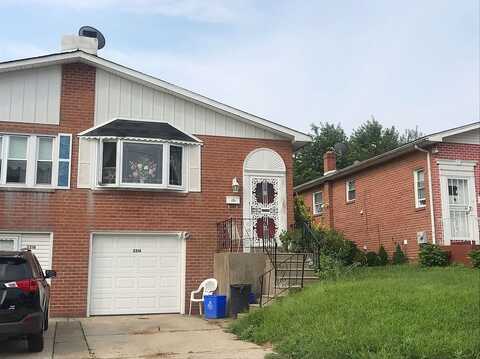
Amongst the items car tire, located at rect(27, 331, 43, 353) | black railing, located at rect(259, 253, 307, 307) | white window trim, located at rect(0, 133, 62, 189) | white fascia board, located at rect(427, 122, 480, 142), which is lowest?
car tire, located at rect(27, 331, 43, 353)

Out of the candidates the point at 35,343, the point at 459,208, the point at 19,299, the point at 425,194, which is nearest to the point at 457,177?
the point at 459,208

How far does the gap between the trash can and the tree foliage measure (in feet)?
98.7

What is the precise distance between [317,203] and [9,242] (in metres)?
15.9

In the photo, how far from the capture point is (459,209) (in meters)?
17.9

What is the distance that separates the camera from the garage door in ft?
48.9

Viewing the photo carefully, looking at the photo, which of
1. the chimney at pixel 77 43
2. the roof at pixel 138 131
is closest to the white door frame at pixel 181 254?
the roof at pixel 138 131

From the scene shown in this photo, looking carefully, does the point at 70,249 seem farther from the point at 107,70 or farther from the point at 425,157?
the point at 425,157

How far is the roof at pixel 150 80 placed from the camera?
14.9m

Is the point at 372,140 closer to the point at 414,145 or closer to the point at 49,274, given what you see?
the point at 414,145

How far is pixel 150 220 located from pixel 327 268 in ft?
15.8

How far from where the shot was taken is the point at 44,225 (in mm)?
14672

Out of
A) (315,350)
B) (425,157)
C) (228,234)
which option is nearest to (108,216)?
(228,234)

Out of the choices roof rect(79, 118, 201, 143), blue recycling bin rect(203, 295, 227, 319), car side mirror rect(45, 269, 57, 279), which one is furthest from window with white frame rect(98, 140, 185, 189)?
car side mirror rect(45, 269, 57, 279)

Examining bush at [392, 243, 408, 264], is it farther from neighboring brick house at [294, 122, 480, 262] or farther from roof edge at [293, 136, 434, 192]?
roof edge at [293, 136, 434, 192]
